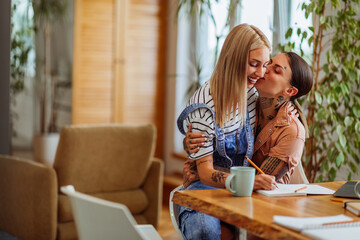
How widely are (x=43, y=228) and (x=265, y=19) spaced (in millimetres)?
2392

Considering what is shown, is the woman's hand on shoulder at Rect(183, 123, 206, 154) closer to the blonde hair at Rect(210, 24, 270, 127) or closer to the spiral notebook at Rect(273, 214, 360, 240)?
the blonde hair at Rect(210, 24, 270, 127)

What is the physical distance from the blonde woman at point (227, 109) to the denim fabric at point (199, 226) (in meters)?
0.03

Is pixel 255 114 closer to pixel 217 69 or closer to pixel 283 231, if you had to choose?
A: pixel 217 69

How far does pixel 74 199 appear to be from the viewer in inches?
50.8

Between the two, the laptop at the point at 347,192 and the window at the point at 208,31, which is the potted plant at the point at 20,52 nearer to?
the window at the point at 208,31

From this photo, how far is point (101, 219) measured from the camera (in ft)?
4.14

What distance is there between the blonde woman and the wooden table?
230mm

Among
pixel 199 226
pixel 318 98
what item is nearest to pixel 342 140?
pixel 318 98

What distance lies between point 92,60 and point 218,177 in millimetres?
3787

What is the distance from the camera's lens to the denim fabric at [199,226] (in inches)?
66.1

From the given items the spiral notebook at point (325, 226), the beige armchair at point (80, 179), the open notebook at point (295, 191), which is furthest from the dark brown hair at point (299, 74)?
the beige armchair at point (80, 179)

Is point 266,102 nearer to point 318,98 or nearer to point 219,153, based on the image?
point 219,153

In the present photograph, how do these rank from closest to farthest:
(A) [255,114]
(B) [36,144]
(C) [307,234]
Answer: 1. (C) [307,234]
2. (A) [255,114]
3. (B) [36,144]

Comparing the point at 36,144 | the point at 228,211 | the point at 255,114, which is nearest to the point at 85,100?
the point at 36,144
